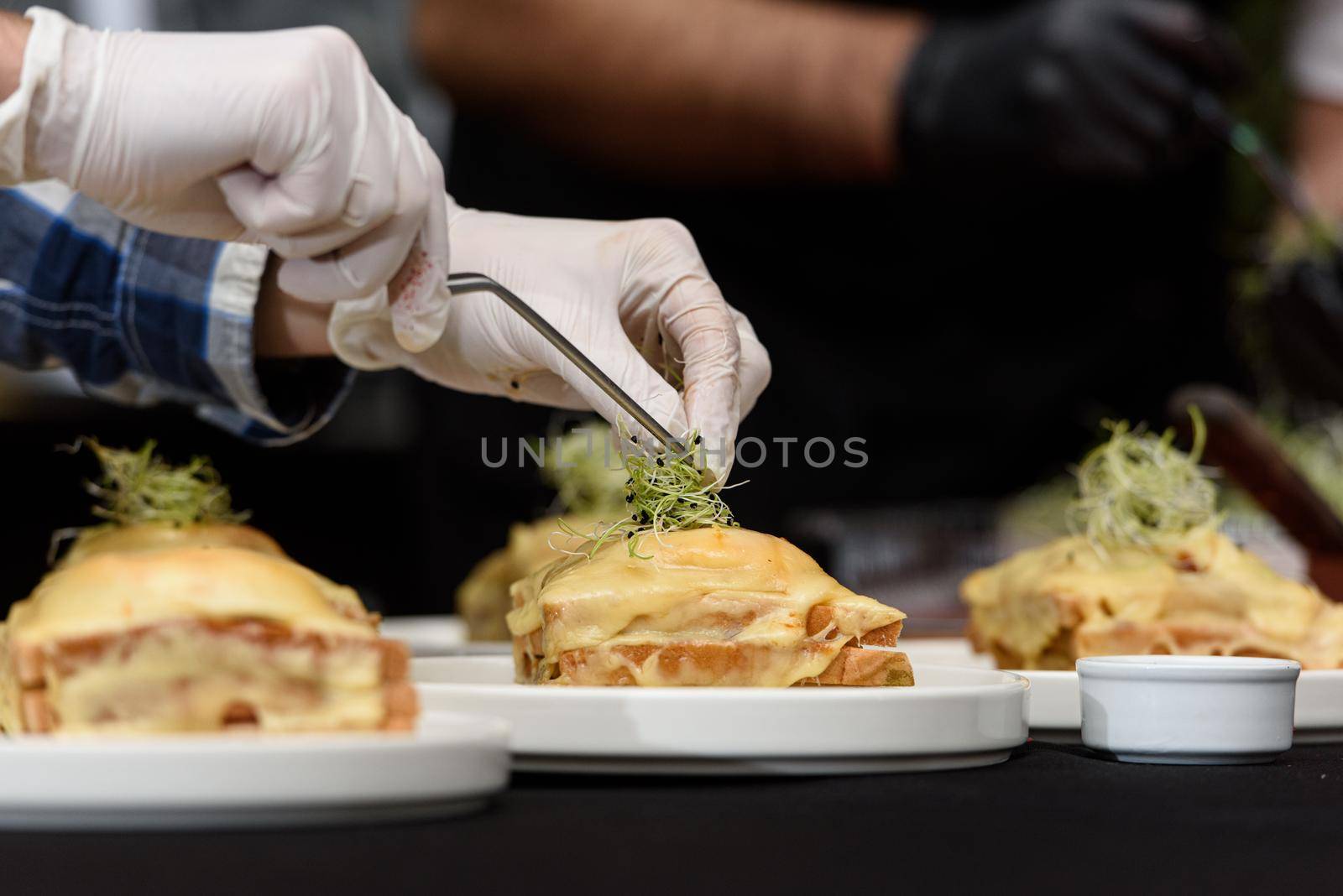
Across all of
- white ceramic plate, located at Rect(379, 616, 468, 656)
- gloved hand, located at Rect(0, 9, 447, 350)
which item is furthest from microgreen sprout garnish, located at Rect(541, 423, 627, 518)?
gloved hand, located at Rect(0, 9, 447, 350)

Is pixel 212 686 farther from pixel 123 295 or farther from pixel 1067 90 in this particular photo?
pixel 1067 90

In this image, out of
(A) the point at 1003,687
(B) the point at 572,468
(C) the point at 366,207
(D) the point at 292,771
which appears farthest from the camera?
(B) the point at 572,468

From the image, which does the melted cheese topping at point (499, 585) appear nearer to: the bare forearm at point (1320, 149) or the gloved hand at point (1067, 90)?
the gloved hand at point (1067, 90)

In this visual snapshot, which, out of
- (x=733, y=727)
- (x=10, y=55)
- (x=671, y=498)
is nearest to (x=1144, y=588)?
(x=671, y=498)

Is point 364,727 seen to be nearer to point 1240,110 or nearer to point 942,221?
point 942,221

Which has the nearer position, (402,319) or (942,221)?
(402,319)

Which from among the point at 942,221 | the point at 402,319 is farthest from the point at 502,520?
the point at 402,319
